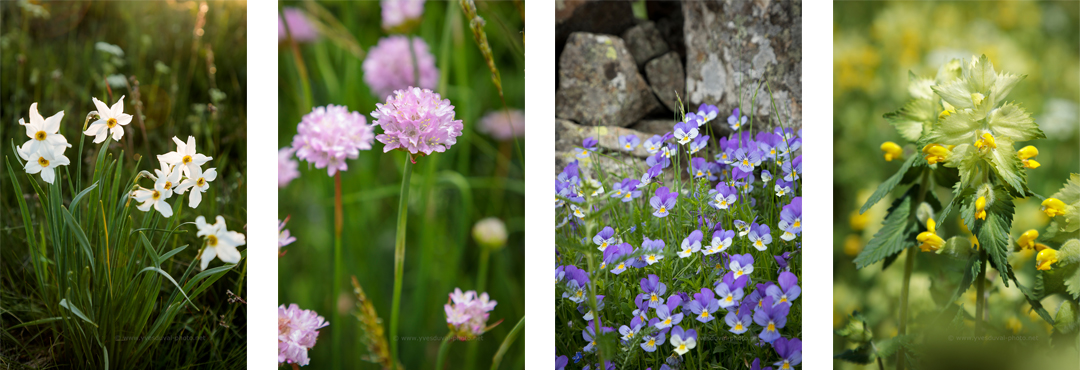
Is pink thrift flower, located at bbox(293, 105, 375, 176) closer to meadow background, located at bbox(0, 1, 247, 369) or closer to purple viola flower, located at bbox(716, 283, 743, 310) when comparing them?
meadow background, located at bbox(0, 1, 247, 369)

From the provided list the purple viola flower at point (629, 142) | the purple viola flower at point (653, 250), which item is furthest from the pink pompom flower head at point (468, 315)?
the purple viola flower at point (629, 142)

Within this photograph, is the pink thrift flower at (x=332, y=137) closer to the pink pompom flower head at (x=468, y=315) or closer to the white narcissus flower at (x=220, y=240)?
the white narcissus flower at (x=220, y=240)

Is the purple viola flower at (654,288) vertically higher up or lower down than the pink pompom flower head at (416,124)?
lower down

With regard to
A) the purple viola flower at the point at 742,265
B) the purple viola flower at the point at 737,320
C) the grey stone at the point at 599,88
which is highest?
the grey stone at the point at 599,88

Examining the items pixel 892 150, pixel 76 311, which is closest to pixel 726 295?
pixel 892 150

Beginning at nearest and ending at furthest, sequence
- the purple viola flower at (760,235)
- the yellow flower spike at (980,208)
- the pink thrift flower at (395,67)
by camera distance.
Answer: the yellow flower spike at (980,208) → the purple viola flower at (760,235) → the pink thrift flower at (395,67)

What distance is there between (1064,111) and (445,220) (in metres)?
1.70

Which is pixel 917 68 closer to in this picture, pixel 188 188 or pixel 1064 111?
pixel 1064 111

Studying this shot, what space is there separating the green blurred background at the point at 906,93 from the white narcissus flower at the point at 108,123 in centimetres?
193

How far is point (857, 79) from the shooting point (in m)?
1.47

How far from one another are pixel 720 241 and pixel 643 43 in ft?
1.94

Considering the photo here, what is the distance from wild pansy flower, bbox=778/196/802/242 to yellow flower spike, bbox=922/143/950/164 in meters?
0.32

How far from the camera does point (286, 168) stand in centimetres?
149

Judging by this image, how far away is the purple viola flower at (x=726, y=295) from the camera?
1348 mm
